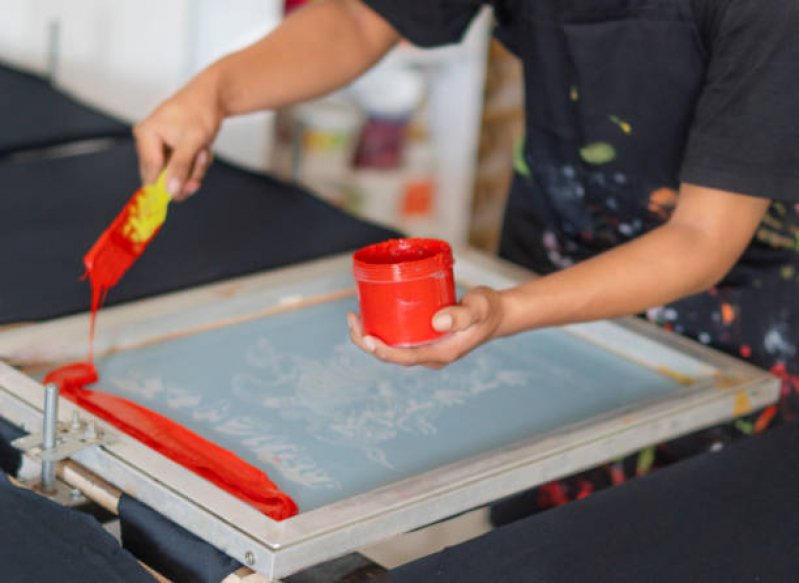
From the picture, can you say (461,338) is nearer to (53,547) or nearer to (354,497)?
(354,497)

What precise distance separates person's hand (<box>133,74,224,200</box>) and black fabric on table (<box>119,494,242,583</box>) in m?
0.44

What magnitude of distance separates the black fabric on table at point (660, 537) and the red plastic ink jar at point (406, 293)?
19 cm

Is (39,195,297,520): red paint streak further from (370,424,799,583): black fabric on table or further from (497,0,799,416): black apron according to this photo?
(497,0,799,416): black apron

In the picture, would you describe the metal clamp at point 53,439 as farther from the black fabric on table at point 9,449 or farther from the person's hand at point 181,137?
the person's hand at point 181,137

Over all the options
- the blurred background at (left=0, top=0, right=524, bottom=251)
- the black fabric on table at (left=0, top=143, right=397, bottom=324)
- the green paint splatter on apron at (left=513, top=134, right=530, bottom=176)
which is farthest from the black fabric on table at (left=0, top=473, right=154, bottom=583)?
the blurred background at (left=0, top=0, right=524, bottom=251)

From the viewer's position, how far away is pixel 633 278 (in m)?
1.05

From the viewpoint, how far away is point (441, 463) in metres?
1.06

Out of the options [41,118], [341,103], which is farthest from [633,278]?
[341,103]

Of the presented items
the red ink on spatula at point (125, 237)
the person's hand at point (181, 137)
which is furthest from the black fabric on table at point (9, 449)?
the person's hand at point (181, 137)

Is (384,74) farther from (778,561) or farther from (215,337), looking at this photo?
(778,561)

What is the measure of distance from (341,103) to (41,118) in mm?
1102

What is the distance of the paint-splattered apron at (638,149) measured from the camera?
126cm

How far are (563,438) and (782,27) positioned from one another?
0.44 m

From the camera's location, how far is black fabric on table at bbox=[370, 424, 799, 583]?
2.85 ft
